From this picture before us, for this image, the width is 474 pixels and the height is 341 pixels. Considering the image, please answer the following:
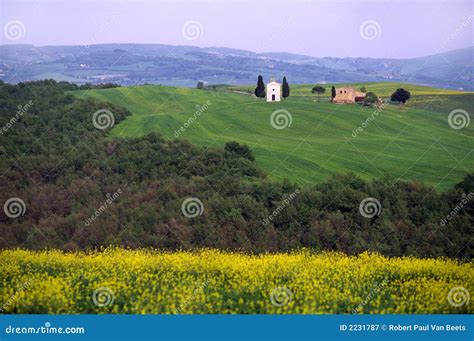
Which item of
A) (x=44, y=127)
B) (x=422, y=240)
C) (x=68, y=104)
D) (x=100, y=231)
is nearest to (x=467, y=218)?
(x=422, y=240)

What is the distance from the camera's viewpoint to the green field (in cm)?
2247

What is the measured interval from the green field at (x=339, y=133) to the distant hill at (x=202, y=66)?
6.11 ft

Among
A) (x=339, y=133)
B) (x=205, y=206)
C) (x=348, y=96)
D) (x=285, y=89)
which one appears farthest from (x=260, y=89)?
(x=205, y=206)

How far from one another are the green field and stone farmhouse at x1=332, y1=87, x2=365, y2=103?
477 millimetres

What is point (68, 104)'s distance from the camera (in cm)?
3622

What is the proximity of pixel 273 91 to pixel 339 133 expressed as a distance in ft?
22.6

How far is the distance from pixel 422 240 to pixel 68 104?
26694 millimetres

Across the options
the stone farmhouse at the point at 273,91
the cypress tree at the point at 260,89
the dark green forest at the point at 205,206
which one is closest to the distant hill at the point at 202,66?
the stone farmhouse at the point at 273,91

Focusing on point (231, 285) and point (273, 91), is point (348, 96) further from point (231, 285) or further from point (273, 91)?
point (231, 285)

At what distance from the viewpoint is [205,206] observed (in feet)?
61.9

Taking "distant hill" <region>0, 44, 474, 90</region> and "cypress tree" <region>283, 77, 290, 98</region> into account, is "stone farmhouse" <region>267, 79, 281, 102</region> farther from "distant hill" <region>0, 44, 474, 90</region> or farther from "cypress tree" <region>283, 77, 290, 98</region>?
"distant hill" <region>0, 44, 474, 90</region>

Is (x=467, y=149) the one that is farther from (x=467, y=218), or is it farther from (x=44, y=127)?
(x=44, y=127)

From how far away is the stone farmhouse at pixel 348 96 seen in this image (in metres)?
28.9

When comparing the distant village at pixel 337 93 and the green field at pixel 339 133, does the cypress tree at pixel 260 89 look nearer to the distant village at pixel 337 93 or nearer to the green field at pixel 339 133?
the distant village at pixel 337 93
